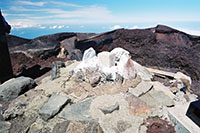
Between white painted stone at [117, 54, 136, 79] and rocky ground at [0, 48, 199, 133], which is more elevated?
white painted stone at [117, 54, 136, 79]

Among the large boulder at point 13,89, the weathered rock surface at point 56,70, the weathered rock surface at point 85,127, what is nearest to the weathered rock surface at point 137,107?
the weathered rock surface at point 85,127

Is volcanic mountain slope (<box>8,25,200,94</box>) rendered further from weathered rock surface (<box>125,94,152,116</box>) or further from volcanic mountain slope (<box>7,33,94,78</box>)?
weathered rock surface (<box>125,94,152,116</box>)

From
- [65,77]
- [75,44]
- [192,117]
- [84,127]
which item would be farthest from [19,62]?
[192,117]

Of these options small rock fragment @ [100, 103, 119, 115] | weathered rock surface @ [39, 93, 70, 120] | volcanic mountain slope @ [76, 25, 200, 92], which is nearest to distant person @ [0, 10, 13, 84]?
weathered rock surface @ [39, 93, 70, 120]

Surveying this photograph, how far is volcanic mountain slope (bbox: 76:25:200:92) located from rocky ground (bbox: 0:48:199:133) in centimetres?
106

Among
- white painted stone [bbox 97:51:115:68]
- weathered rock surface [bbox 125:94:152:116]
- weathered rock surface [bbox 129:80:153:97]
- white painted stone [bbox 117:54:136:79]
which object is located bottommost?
weathered rock surface [bbox 125:94:152:116]

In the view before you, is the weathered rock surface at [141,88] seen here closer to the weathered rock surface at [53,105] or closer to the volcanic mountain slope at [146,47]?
the weathered rock surface at [53,105]

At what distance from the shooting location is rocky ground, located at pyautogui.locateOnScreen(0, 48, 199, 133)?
1995mm

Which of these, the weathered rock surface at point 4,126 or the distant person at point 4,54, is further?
the distant person at point 4,54

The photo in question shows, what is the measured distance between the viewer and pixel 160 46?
4.81 m

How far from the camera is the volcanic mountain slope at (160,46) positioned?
13.6 feet

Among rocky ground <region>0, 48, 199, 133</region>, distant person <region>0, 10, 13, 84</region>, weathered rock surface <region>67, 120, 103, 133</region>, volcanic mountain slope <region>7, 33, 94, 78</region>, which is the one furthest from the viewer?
volcanic mountain slope <region>7, 33, 94, 78</region>

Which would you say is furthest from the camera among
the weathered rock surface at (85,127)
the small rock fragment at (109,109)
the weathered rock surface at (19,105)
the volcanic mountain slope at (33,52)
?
the volcanic mountain slope at (33,52)

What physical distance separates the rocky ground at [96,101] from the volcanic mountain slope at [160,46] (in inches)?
41.8
